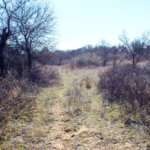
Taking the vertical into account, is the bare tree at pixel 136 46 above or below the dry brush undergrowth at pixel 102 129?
above

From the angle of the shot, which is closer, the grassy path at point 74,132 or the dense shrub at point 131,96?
the grassy path at point 74,132

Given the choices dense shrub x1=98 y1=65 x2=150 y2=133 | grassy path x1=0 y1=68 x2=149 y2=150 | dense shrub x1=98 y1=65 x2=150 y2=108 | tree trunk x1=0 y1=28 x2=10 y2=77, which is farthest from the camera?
tree trunk x1=0 y1=28 x2=10 y2=77

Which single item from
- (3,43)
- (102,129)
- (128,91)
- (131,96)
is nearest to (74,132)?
(102,129)

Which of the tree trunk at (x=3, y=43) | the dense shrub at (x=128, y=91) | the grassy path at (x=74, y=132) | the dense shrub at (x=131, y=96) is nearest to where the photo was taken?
the grassy path at (x=74, y=132)

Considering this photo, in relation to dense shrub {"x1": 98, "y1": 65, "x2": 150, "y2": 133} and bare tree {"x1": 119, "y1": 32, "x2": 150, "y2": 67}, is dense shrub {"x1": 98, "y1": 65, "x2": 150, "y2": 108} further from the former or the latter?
bare tree {"x1": 119, "y1": 32, "x2": 150, "y2": 67}

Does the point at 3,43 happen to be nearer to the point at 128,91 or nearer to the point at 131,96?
the point at 128,91

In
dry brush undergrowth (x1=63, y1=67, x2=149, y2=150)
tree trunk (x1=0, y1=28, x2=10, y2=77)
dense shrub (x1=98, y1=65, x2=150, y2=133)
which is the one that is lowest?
dry brush undergrowth (x1=63, y1=67, x2=149, y2=150)

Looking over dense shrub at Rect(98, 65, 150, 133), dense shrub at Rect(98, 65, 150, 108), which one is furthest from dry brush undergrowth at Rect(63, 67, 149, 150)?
dense shrub at Rect(98, 65, 150, 108)

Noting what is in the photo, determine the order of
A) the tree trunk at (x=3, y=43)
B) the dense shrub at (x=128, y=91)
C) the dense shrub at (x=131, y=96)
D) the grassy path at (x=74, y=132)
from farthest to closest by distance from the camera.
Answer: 1. the tree trunk at (x=3, y=43)
2. the dense shrub at (x=128, y=91)
3. the dense shrub at (x=131, y=96)
4. the grassy path at (x=74, y=132)

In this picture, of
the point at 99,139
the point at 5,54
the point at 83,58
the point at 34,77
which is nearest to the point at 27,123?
the point at 99,139

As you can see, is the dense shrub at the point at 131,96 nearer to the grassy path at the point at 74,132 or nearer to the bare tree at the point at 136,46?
the grassy path at the point at 74,132

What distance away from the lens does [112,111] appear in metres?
4.18

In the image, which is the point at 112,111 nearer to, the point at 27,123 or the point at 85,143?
the point at 85,143

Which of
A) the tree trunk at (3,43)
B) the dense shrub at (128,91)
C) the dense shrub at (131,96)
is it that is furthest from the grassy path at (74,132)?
the tree trunk at (3,43)
